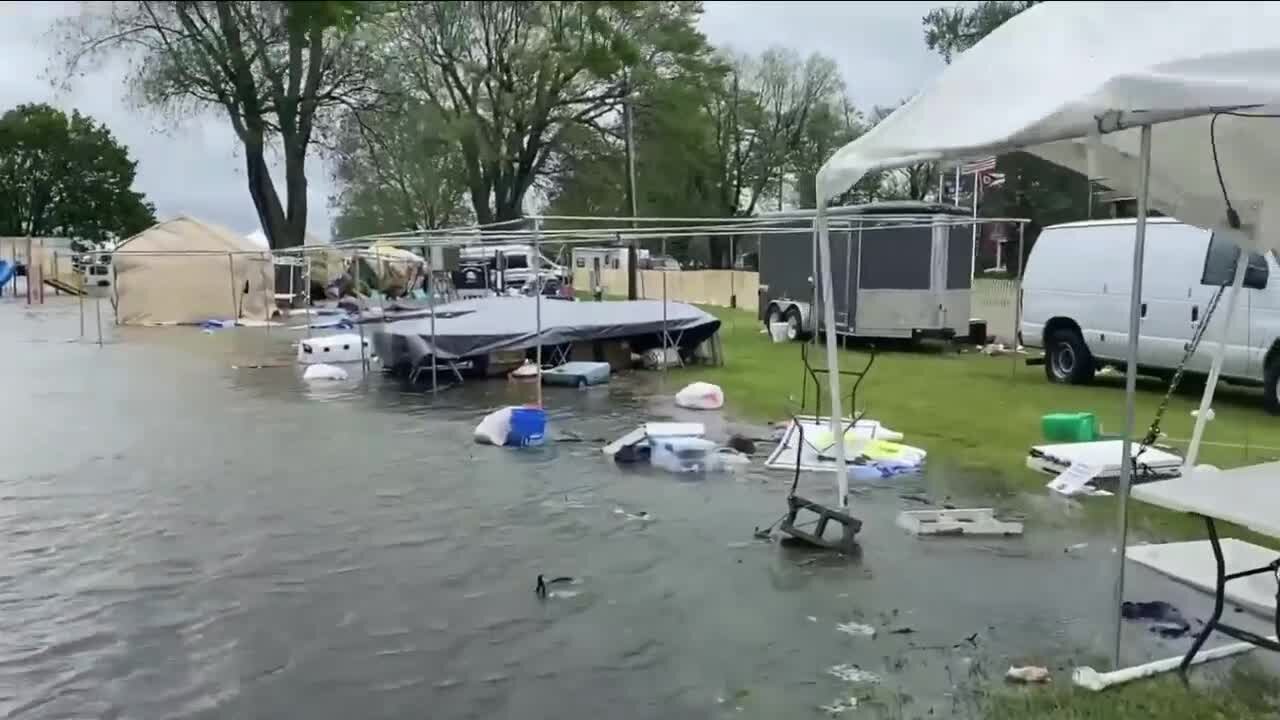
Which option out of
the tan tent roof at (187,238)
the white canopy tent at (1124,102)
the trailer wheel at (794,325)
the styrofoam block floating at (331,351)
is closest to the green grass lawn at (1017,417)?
the white canopy tent at (1124,102)

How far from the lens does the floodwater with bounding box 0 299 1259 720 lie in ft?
15.5

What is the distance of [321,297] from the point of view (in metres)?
41.4

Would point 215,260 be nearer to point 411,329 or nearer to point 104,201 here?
point 411,329

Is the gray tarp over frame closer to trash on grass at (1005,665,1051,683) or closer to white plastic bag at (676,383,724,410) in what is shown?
white plastic bag at (676,383,724,410)

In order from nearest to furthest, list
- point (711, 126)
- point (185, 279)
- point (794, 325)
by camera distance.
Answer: point (711, 126)
point (794, 325)
point (185, 279)

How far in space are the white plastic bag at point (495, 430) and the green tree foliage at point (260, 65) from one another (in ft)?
23.6

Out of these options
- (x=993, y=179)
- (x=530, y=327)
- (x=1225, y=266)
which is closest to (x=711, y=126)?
(x=530, y=327)

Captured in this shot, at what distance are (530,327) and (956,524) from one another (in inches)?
412

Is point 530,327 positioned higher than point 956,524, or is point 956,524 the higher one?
point 530,327

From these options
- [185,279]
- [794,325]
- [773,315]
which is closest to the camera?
[794,325]

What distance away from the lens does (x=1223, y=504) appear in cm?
449

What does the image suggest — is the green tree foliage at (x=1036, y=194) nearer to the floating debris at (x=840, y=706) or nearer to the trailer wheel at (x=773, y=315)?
the trailer wheel at (x=773, y=315)

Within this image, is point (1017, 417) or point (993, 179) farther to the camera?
point (993, 179)

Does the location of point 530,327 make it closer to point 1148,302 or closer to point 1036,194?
point 1148,302
